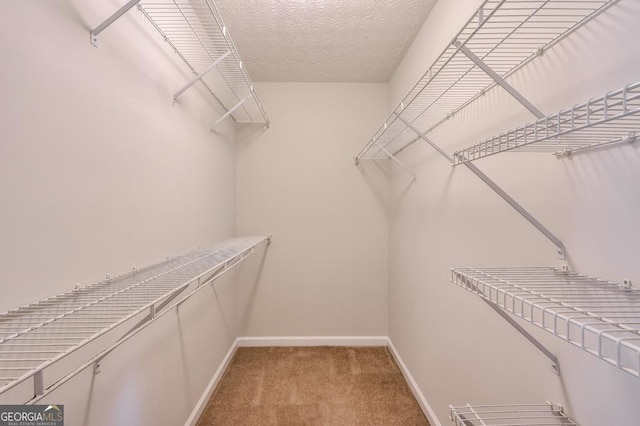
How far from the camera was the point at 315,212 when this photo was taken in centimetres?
262

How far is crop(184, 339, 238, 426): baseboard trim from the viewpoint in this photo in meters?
1.63

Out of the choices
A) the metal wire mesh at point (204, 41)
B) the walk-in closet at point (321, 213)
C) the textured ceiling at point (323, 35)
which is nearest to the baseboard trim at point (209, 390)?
the walk-in closet at point (321, 213)

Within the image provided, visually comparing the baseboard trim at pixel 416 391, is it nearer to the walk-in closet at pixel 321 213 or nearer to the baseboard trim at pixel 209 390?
the walk-in closet at pixel 321 213

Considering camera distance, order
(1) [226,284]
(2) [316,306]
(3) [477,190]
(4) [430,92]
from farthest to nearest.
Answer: (2) [316,306]
(1) [226,284]
(4) [430,92]
(3) [477,190]

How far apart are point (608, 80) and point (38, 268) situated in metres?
1.46

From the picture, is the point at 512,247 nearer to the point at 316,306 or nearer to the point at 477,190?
the point at 477,190

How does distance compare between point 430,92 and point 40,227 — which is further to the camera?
point 430,92

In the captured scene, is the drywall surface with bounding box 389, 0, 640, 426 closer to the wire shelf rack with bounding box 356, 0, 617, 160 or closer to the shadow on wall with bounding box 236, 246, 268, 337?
the wire shelf rack with bounding box 356, 0, 617, 160

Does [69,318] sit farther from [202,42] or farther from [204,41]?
[204,41]

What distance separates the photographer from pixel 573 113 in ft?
1.50

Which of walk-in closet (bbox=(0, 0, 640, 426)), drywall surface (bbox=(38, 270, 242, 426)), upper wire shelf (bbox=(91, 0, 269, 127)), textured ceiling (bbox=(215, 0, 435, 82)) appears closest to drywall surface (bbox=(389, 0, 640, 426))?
walk-in closet (bbox=(0, 0, 640, 426))

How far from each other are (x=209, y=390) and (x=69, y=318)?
1567 millimetres

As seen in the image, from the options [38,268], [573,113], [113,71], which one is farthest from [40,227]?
[573,113]

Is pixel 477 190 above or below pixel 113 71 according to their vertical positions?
below
